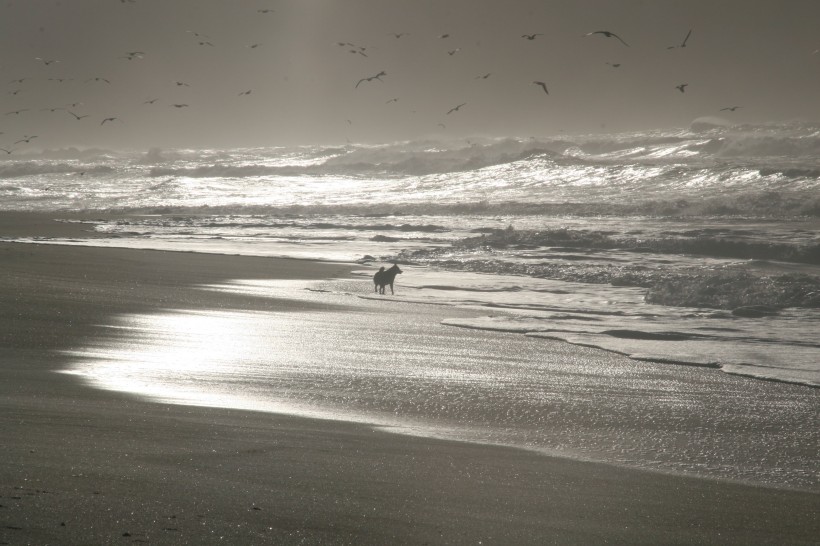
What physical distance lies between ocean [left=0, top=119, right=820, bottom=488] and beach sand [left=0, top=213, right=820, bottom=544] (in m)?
0.51

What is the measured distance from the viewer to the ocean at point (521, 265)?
21.6ft

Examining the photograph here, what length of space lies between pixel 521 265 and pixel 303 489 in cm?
1448

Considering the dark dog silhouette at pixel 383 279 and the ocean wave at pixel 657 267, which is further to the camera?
the dark dog silhouette at pixel 383 279

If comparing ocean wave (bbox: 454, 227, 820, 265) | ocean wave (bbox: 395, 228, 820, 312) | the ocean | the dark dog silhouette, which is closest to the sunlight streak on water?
the ocean

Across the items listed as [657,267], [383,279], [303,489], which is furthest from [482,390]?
[657,267]

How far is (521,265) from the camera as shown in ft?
59.9

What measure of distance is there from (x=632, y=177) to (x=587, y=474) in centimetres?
4153

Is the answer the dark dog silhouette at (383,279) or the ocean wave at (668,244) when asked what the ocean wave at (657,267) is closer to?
the ocean wave at (668,244)

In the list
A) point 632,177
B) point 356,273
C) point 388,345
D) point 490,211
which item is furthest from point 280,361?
point 632,177

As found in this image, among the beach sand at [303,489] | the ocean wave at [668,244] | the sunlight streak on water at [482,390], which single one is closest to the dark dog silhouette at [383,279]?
the sunlight streak on water at [482,390]

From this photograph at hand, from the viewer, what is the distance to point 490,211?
37.4 meters

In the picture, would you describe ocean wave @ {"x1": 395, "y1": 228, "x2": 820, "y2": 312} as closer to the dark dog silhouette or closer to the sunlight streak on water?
the dark dog silhouette

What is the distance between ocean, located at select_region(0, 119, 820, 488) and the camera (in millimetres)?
6578

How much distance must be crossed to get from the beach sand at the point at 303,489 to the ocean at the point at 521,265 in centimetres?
51
